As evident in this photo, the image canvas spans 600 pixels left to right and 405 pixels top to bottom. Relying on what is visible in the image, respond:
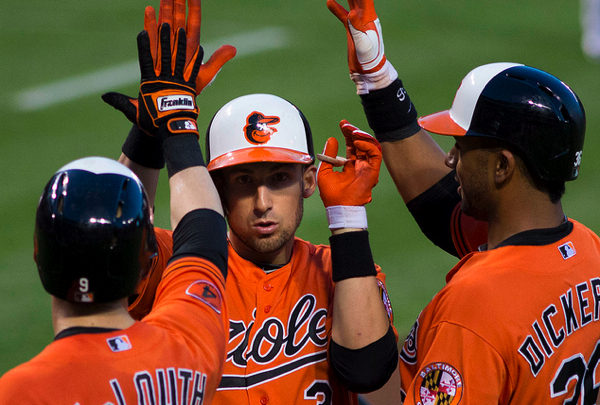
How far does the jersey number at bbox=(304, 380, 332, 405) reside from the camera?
11.0 ft

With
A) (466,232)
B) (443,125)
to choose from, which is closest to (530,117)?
Result: (443,125)

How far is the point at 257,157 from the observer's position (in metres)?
3.49

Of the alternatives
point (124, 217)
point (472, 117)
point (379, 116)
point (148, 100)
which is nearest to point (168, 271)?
point (124, 217)

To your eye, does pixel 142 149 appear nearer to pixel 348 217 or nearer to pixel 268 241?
pixel 268 241

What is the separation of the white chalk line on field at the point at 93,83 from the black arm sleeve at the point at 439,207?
310 inches

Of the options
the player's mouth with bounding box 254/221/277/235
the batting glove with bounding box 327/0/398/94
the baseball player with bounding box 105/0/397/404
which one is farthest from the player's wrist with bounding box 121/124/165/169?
the batting glove with bounding box 327/0/398/94

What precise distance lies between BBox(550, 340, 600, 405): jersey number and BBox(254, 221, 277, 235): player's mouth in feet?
4.37

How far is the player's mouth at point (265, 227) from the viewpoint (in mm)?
3520

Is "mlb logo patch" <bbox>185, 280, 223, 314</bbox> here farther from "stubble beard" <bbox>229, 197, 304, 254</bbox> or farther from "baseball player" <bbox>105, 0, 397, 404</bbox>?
"stubble beard" <bbox>229, 197, 304, 254</bbox>

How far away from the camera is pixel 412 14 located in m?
13.3

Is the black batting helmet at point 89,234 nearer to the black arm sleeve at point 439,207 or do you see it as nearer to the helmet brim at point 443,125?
the helmet brim at point 443,125

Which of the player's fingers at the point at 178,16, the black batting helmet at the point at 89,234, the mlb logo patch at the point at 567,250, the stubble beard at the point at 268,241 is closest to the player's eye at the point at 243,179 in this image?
the stubble beard at the point at 268,241

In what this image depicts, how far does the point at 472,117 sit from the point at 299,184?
2.90 ft

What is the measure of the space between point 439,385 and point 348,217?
2.68 feet
